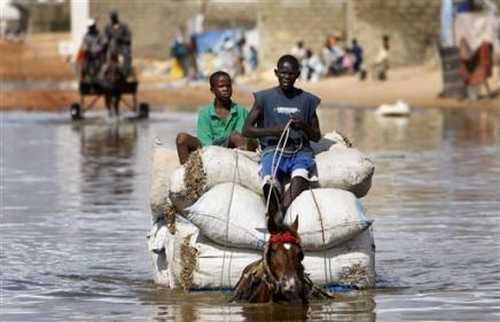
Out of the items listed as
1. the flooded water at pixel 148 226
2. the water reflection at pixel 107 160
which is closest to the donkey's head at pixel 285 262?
the flooded water at pixel 148 226

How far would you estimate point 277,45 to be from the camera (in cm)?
5869

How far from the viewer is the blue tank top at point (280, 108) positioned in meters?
13.2

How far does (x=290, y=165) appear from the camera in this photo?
42.6 feet

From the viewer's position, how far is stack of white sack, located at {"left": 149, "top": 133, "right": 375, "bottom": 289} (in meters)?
12.5

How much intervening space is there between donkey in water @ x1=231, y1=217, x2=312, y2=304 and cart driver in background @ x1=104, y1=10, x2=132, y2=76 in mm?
22144

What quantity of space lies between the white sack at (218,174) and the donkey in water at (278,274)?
0.91 m

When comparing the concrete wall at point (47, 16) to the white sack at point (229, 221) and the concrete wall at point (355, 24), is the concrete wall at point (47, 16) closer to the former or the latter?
the concrete wall at point (355, 24)

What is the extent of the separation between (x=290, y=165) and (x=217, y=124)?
1.19m

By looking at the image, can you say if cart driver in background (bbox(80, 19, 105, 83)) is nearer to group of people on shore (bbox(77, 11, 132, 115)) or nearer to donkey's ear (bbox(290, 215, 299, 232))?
group of people on shore (bbox(77, 11, 132, 115))

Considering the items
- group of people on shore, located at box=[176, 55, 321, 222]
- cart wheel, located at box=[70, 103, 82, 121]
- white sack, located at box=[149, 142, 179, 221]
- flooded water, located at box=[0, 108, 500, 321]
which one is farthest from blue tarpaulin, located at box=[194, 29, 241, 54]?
group of people on shore, located at box=[176, 55, 321, 222]

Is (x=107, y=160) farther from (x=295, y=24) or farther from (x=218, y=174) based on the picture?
(x=295, y=24)

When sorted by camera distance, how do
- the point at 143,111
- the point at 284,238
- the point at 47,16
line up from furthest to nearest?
the point at 47,16, the point at 143,111, the point at 284,238

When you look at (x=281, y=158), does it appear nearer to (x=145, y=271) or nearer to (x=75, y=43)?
(x=145, y=271)

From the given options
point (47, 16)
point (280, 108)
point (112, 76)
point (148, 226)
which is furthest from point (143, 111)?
point (47, 16)
